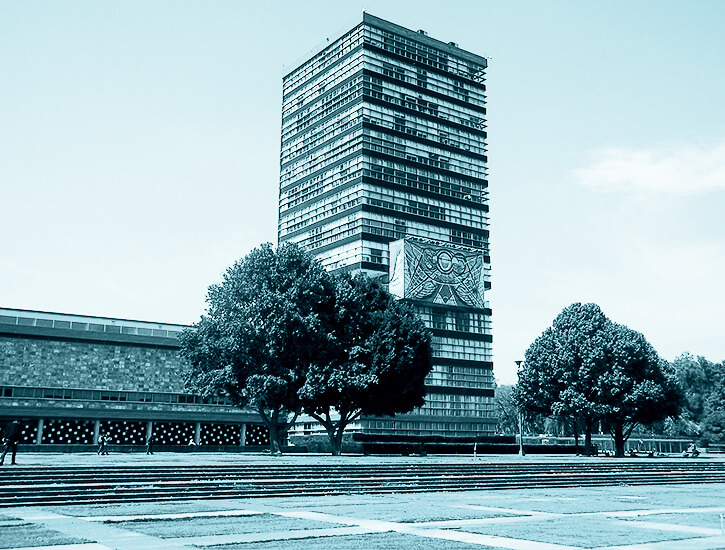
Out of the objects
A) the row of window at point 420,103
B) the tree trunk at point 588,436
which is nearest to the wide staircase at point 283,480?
the tree trunk at point 588,436

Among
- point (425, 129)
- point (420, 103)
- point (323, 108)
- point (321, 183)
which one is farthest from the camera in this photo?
point (323, 108)

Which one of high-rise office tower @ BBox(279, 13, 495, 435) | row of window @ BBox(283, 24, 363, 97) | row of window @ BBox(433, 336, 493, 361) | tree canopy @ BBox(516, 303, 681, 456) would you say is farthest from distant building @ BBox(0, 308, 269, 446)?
row of window @ BBox(283, 24, 363, 97)

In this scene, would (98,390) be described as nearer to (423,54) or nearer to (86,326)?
(86,326)

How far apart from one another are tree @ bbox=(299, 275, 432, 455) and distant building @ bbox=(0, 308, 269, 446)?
23.9 m

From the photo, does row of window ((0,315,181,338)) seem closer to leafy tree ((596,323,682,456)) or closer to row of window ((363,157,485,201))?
leafy tree ((596,323,682,456))

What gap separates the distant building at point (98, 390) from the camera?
69.1 m

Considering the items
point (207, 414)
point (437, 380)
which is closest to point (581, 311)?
point (207, 414)

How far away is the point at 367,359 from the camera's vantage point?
2133 inches

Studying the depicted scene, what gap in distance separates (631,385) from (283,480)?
51.1m

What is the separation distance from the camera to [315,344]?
52125 millimetres

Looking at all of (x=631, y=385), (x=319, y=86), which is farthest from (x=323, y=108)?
(x=631, y=385)

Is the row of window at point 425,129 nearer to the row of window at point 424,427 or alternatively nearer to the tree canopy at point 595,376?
the row of window at point 424,427

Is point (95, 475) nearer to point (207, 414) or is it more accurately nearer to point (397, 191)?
point (207, 414)

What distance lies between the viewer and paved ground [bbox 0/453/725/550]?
48.1ft
